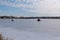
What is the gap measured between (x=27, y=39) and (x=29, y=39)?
0.64 feet

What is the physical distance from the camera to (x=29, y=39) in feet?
49.9

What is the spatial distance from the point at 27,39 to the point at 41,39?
143 cm

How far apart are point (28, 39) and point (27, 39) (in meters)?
0.11

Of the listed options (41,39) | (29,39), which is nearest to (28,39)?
(29,39)

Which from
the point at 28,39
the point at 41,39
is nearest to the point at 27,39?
the point at 28,39

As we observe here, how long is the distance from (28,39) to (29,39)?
0.33 ft

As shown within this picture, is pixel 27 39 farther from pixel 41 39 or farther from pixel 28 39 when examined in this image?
pixel 41 39

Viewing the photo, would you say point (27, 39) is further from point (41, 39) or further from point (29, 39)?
point (41, 39)

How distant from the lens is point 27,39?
49.9 ft

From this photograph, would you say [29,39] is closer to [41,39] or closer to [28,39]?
[28,39]

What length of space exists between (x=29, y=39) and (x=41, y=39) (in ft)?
4.08

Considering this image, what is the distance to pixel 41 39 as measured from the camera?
612 inches
